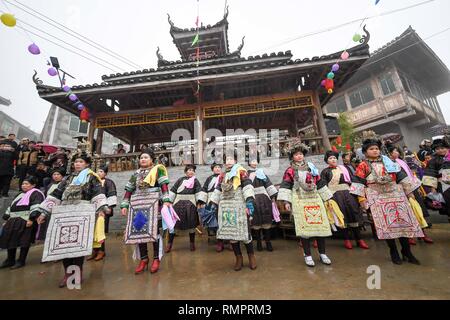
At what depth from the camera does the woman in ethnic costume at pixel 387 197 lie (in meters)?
2.98

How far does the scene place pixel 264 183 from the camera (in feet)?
15.3

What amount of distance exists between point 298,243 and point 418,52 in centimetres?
1742

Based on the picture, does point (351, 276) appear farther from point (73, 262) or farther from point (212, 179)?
point (73, 262)

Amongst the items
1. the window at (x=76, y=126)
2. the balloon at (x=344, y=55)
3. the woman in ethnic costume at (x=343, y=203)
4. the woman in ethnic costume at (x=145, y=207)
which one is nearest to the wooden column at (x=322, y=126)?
the balloon at (x=344, y=55)

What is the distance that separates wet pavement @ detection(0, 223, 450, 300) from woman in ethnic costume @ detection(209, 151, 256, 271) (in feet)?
1.16

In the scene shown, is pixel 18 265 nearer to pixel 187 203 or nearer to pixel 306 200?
pixel 187 203

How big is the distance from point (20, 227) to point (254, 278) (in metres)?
4.55

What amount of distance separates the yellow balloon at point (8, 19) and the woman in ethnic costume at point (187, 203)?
16.5 ft

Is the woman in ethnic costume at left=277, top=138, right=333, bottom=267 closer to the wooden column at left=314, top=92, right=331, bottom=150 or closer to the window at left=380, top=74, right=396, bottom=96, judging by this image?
the wooden column at left=314, top=92, right=331, bottom=150

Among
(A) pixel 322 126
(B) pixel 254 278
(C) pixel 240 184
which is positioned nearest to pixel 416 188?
(C) pixel 240 184

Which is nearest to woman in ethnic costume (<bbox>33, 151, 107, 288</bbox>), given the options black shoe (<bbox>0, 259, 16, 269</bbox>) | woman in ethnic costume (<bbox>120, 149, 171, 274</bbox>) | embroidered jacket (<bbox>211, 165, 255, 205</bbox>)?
woman in ethnic costume (<bbox>120, 149, 171, 274</bbox>)

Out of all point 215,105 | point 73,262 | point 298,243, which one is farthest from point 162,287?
point 215,105
